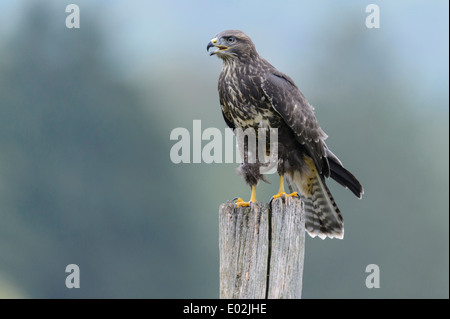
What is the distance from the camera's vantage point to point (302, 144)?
8422 mm

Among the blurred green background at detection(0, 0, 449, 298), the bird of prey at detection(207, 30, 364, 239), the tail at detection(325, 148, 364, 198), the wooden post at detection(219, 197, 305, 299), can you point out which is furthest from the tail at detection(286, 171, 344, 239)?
the blurred green background at detection(0, 0, 449, 298)

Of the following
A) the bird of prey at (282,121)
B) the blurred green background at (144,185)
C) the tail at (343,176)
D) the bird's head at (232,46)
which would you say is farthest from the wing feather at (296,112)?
the blurred green background at (144,185)

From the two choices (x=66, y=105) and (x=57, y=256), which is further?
Result: (x=66, y=105)

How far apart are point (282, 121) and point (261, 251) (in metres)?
2.23

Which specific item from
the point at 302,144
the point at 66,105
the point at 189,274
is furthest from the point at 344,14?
the point at 302,144

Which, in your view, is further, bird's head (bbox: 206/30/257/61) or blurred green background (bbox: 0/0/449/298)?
blurred green background (bbox: 0/0/449/298)

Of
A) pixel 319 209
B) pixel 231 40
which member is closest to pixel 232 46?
pixel 231 40

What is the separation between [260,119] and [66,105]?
4171cm

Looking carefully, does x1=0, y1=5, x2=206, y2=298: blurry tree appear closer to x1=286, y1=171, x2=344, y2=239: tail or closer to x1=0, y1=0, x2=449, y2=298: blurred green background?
x1=0, y1=0, x2=449, y2=298: blurred green background

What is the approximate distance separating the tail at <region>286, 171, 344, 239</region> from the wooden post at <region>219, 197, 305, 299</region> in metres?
2.01

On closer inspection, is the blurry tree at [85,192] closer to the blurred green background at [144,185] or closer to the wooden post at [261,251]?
the blurred green background at [144,185]

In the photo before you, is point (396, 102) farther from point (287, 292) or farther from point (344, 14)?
point (287, 292)

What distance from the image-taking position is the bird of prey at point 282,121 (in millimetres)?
8266

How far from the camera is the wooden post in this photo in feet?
20.9
